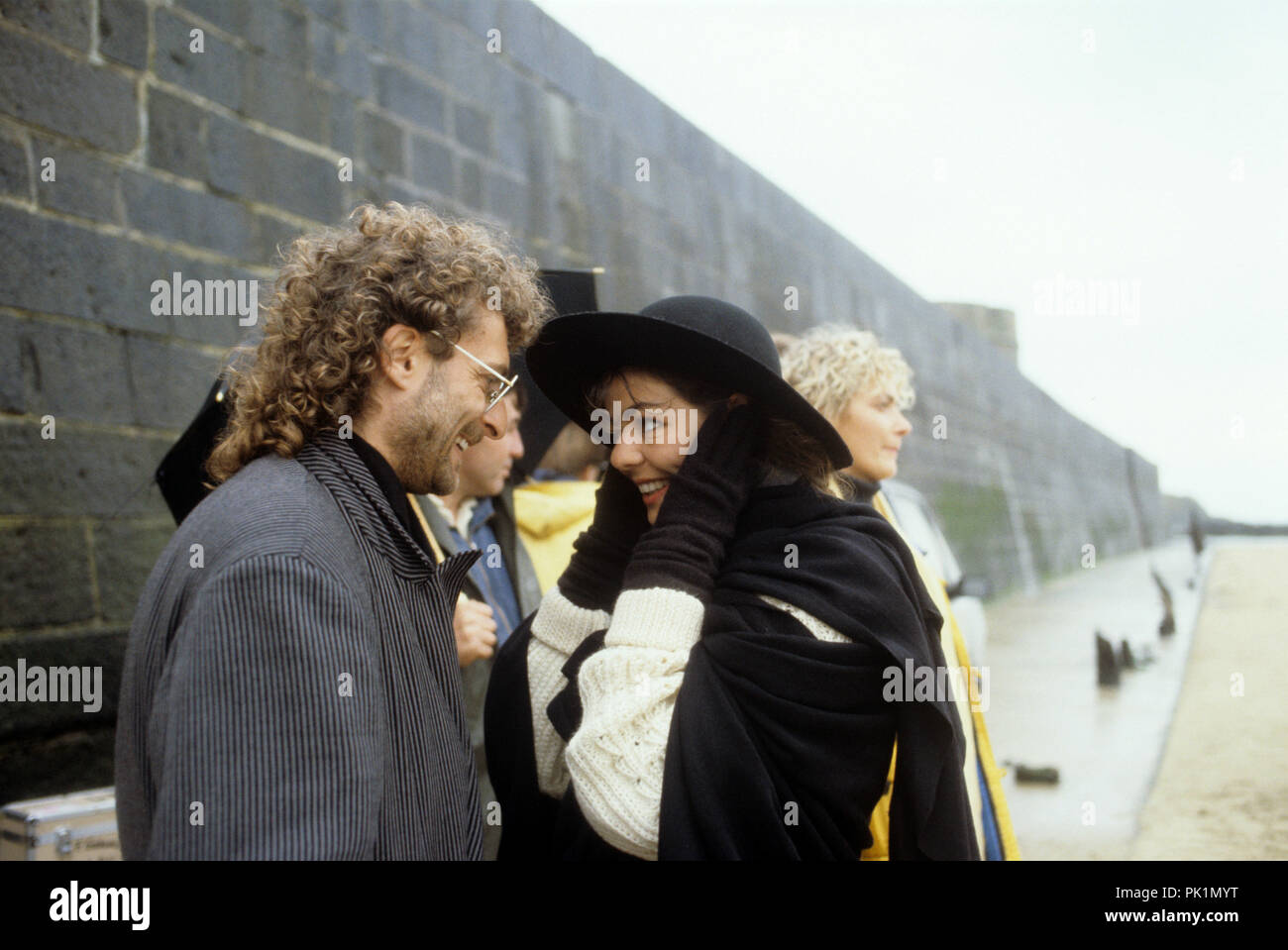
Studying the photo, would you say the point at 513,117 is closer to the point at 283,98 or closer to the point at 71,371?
the point at 283,98

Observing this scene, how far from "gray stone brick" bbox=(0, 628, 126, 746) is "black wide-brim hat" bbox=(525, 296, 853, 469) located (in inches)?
70.8

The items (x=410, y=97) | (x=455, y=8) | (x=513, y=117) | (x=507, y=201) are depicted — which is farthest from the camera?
(x=513, y=117)

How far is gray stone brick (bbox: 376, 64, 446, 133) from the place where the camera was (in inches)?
196

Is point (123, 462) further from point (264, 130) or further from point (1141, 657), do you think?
point (1141, 657)

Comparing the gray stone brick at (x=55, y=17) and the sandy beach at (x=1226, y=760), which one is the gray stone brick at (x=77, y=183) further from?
the sandy beach at (x=1226, y=760)

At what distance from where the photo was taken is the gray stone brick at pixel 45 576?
3.20 m

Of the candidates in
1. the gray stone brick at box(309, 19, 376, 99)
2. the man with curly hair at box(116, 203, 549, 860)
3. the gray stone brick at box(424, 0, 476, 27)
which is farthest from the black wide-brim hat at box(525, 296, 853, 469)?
the gray stone brick at box(424, 0, 476, 27)

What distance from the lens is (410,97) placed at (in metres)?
5.15

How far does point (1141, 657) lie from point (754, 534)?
38.2 feet

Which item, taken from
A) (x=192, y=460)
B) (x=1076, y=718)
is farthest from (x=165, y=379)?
(x=1076, y=718)

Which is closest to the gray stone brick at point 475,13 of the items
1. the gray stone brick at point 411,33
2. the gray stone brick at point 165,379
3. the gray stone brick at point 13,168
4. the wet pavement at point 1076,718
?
the gray stone brick at point 411,33

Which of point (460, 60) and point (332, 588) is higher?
point (460, 60)

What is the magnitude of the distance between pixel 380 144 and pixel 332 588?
3763mm
